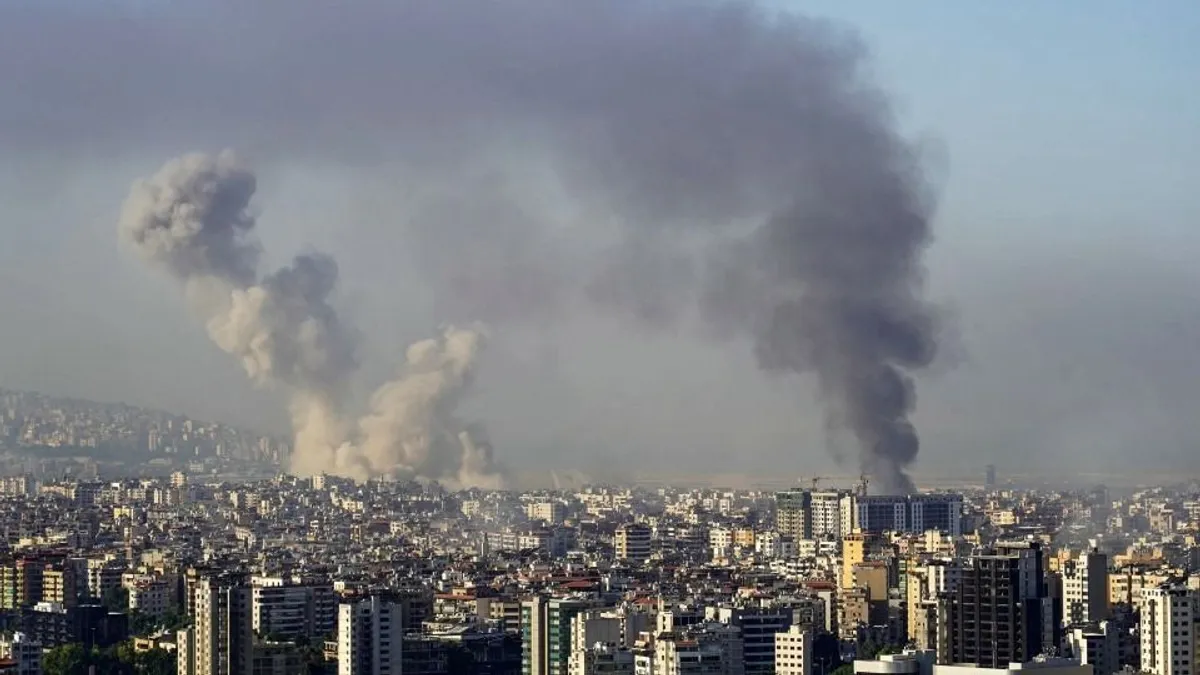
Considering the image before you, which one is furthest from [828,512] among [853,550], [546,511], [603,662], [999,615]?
[603,662]

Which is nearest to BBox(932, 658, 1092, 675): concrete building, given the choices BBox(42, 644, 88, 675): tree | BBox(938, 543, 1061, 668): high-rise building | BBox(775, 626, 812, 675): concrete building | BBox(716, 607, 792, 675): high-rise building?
BBox(938, 543, 1061, 668): high-rise building

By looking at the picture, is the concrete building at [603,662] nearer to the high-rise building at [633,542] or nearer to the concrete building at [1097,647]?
the concrete building at [1097,647]

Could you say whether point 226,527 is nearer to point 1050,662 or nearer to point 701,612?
point 701,612

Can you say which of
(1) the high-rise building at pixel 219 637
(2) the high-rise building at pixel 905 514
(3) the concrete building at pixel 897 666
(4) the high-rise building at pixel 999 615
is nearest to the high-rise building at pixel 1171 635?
(4) the high-rise building at pixel 999 615

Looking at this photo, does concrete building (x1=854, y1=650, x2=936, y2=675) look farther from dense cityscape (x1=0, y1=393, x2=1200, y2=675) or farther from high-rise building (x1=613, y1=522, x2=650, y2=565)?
high-rise building (x1=613, y1=522, x2=650, y2=565)

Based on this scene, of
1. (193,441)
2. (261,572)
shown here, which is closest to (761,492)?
(193,441)
